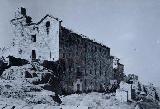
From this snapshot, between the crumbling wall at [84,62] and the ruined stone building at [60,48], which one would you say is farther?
the crumbling wall at [84,62]

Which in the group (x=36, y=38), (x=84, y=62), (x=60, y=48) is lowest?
(x=84, y=62)

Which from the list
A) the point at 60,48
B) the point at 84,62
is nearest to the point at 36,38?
the point at 60,48

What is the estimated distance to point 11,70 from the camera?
30.7 m

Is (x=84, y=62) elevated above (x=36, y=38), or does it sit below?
below

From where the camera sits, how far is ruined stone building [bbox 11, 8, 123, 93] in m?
35.9

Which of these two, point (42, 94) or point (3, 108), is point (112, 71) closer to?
point (42, 94)

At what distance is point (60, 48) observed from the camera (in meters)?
35.6

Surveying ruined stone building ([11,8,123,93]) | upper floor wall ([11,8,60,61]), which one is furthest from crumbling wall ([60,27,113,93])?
upper floor wall ([11,8,60,61])

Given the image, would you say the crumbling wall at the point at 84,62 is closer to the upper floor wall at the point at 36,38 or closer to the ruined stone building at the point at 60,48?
the ruined stone building at the point at 60,48

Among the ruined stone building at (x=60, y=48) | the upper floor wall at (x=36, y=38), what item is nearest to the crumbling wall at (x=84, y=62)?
the ruined stone building at (x=60, y=48)

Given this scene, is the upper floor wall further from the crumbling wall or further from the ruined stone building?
the crumbling wall

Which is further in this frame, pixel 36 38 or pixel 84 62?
pixel 84 62

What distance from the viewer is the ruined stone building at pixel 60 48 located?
35938 mm

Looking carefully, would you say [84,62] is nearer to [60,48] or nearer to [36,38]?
[60,48]
